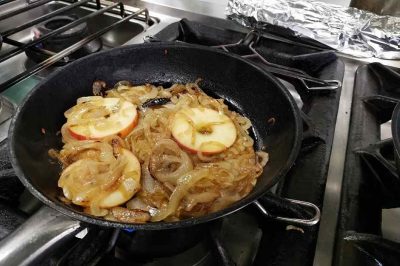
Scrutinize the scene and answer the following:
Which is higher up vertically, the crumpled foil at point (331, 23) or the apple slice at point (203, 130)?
the crumpled foil at point (331, 23)

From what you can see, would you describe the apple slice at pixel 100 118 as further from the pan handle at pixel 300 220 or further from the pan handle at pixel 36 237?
the pan handle at pixel 300 220

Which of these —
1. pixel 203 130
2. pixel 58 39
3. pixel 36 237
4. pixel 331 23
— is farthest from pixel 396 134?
pixel 58 39

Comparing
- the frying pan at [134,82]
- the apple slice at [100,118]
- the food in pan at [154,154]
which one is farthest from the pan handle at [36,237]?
the apple slice at [100,118]

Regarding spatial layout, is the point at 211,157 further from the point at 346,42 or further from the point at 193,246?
the point at 346,42

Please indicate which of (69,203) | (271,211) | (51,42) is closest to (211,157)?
(271,211)

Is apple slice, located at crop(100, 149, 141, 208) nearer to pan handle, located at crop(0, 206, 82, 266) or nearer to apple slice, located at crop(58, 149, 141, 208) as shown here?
apple slice, located at crop(58, 149, 141, 208)
